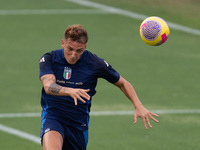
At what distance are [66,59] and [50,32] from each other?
1087 centimetres

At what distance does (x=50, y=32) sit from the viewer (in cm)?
1866

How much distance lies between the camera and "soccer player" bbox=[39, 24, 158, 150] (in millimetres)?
7715

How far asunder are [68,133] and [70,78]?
2.83 ft

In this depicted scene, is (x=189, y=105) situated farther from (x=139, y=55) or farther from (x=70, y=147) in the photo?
(x=70, y=147)

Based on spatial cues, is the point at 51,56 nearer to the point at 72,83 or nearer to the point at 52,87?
the point at 72,83

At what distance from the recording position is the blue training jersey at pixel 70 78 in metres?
7.89

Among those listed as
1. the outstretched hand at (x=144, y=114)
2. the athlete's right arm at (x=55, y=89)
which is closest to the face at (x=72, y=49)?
the athlete's right arm at (x=55, y=89)

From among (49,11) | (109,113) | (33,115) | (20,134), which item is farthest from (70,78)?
(49,11)

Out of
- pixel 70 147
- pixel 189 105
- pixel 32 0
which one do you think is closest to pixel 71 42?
pixel 70 147

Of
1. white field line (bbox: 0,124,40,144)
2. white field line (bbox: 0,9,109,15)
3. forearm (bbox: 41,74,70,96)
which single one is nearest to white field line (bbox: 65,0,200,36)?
white field line (bbox: 0,9,109,15)

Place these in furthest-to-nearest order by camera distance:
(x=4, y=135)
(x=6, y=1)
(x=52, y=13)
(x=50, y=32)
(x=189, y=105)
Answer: (x=6, y=1) < (x=52, y=13) < (x=50, y=32) < (x=189, y=105) < (x=4, y=135)

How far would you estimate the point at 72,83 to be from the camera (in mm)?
7871

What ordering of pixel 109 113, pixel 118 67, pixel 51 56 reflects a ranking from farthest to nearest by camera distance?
1. pixel 118 67
2. pixel 109 113
3. pixel 51 56

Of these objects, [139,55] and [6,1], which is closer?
[139,55]
